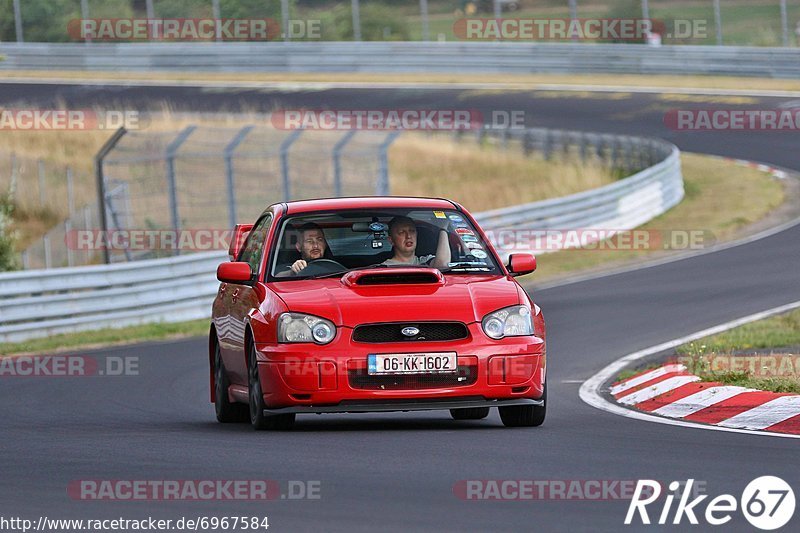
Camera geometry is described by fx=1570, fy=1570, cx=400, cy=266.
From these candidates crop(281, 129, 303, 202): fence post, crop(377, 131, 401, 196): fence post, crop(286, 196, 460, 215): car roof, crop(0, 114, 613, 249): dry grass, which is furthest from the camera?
crop(0, 114, 613, 249): dry grass

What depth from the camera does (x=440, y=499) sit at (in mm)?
6680

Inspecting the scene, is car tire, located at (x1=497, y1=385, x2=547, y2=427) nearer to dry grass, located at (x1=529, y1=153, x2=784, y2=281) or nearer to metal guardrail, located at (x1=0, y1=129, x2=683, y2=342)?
metal guardrail, located at (x1=0, y1=129, x2=683, y2=342)

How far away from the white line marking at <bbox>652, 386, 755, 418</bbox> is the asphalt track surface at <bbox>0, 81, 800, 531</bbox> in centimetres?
47

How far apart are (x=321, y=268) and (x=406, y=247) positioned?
22.8 inches

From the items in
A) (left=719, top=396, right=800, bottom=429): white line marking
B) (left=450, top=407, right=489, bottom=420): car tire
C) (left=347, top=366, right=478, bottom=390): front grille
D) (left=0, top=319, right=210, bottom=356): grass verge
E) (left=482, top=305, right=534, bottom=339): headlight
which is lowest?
(left=0, top=319, right=210, bottom=356): grass verge

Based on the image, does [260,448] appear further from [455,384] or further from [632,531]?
[632,531]

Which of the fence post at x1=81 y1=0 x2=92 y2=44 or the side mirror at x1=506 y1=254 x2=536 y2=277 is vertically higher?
the fence post at x1=81 y1=0 x2=92 y2=44

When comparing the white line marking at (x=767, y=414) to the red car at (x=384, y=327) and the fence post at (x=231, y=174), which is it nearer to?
the red car at (x=384, y=327)

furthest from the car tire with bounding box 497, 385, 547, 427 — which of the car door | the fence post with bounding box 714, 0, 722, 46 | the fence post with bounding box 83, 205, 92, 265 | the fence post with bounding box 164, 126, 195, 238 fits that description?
the fence post with bounding box 714, 0, 722, 46

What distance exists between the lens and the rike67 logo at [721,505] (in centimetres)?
615

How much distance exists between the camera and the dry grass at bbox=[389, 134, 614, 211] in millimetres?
32250

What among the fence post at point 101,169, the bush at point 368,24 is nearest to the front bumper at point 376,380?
the fence post at point 101,169

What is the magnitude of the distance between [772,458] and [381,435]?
7.77 ft

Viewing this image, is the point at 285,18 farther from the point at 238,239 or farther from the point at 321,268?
the point at 321,268
